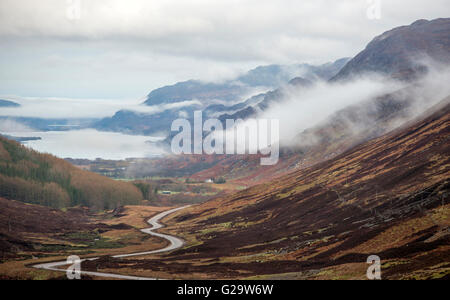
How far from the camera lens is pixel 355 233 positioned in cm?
12225

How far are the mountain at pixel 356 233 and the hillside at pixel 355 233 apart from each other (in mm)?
211

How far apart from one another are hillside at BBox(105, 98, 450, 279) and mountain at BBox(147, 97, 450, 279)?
0.69 ft

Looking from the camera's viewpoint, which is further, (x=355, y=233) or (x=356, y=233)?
(x=355, y=233)

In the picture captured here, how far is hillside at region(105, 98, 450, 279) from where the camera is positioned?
88562 mm

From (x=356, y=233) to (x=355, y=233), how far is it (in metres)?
0.46

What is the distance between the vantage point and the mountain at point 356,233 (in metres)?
88.6

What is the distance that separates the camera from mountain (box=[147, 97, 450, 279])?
88.6 m

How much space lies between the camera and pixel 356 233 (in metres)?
122

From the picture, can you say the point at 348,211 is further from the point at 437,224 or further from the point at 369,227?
the point at 437,224
